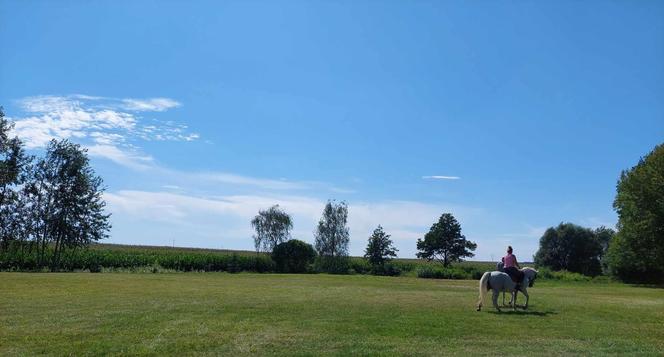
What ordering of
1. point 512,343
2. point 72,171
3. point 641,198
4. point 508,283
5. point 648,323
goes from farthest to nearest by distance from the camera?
1. point 72,171
2. point 641,198
3. point 508,283
4. point 648,323
5. point 512,343

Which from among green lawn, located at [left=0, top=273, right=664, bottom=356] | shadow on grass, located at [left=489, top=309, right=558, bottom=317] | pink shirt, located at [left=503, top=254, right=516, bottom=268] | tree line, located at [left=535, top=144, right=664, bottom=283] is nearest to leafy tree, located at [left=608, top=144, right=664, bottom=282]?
tree line, located at [left=535, top=144, right=664, bottom=283]

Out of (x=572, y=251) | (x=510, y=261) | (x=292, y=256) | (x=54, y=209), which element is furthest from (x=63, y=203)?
(x=572, y=251)

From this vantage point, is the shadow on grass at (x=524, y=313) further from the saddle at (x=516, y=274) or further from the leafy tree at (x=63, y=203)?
the leafy tree at (x=63, y=203)

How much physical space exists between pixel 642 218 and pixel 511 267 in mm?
34763

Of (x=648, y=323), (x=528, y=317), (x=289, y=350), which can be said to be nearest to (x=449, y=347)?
(x=289, y=350)

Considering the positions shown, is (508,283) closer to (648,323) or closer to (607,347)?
(648,323)

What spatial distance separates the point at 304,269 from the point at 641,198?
39.5m

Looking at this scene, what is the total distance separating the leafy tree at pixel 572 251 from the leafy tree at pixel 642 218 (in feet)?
104

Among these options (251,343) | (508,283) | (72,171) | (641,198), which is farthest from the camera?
(72,171)

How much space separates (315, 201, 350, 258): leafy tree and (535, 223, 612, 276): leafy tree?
35.7 m

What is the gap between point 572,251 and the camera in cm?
8694

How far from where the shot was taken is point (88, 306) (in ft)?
57.3

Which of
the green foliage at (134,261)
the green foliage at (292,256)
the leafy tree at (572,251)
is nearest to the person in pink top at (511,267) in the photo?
the green foliage at (134,261)

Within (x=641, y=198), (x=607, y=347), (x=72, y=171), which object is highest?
(x=72, y=171)
